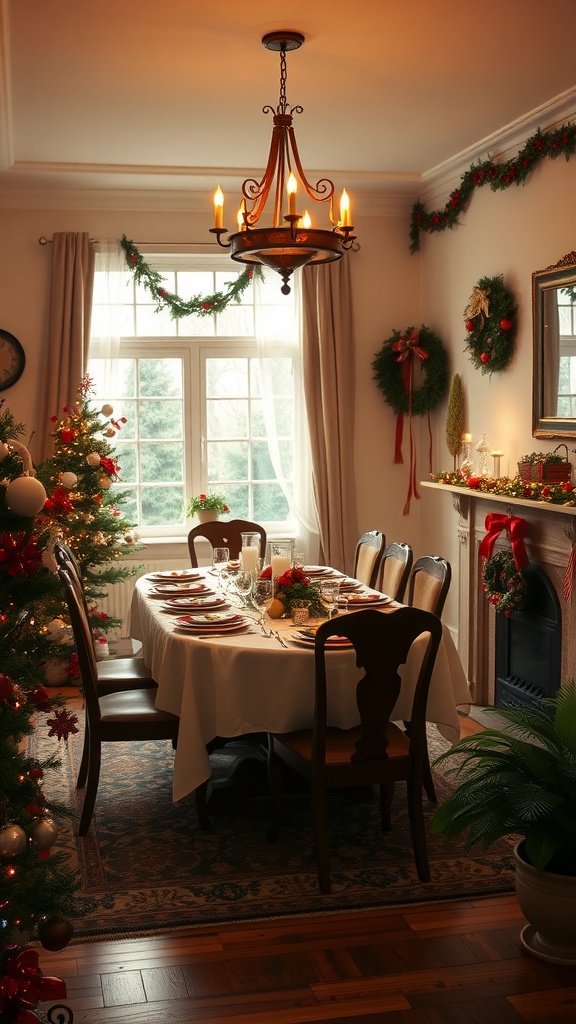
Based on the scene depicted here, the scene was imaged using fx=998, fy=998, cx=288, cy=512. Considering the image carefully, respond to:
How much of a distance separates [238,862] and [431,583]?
4.53 feet

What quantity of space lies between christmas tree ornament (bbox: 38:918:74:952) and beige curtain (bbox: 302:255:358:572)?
14.7ft

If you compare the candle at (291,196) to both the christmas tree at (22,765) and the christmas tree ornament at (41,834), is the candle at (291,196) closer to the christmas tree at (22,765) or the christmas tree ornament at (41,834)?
the christmas tree at (22,765)

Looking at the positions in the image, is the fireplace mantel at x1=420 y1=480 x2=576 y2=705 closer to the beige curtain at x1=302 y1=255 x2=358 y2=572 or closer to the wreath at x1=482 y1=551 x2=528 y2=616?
the wreath at x1=482 y1=551 x2=528 y2=616

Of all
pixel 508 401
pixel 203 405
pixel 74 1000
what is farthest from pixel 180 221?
pixel 74 1000

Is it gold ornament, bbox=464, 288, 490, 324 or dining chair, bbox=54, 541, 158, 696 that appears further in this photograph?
gold ornament, bbox=464, 288, 490, 324

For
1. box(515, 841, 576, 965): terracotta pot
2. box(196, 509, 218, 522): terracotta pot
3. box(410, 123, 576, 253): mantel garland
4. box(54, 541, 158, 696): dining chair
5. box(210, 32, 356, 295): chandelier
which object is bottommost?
box(515, 841, 576, 965): terracotta pot

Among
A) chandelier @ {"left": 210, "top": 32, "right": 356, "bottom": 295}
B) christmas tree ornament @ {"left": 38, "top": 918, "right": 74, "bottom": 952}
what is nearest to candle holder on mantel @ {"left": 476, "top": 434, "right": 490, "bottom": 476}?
chandelier @ {"left": 210, "top": 32, "right": 356, "bottom": 295}

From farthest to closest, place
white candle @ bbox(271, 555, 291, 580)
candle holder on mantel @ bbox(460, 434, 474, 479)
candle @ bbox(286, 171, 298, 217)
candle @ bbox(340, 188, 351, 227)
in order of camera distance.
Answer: candle holder on mantel @ bbox(460, 434, 474, 479) < white candle @ bbox(271, 555, 291, 580) < candle @ bbox(340, 188, 351, 227) < candle @ bbox(286, 171, 298, 217)

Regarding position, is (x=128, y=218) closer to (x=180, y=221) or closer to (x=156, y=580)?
(x=180, y=221)

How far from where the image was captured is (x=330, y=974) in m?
2.91

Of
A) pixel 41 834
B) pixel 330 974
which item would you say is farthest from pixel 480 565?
pixel 41 834

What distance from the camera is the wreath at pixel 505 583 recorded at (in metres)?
5.08

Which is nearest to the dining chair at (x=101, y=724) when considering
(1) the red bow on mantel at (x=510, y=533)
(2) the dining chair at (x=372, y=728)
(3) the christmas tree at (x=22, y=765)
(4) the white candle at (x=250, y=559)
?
(2) the dining chair at (x=372, y=728)

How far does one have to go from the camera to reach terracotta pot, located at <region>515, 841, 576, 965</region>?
2.90m
